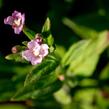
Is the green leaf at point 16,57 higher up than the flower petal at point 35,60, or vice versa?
the green leaf at point 16,57

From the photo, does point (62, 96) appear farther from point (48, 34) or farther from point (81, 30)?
point (48, 34)

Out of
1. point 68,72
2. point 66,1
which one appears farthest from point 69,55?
point 66,1

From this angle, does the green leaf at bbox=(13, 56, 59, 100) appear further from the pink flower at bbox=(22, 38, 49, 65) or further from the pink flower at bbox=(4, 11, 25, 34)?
the pink flower at bbox=(4, 11, 25, 34)

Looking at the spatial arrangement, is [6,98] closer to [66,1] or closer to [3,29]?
[3,29]

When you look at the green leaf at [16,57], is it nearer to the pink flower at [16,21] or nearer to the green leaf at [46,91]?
the pink flower at [16,21]

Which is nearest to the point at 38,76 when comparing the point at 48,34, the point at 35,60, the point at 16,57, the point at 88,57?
the point at 35,60

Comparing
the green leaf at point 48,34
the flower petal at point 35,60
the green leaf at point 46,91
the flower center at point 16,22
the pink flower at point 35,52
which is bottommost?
the green leaf at point 46,91

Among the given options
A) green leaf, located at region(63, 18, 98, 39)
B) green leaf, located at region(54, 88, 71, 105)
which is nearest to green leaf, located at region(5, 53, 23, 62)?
green leaf, located at region(54, 88, 71, 105)

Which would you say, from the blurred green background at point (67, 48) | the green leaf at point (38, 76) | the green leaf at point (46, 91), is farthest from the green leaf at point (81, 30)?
the green leaf at point (38, 76)
